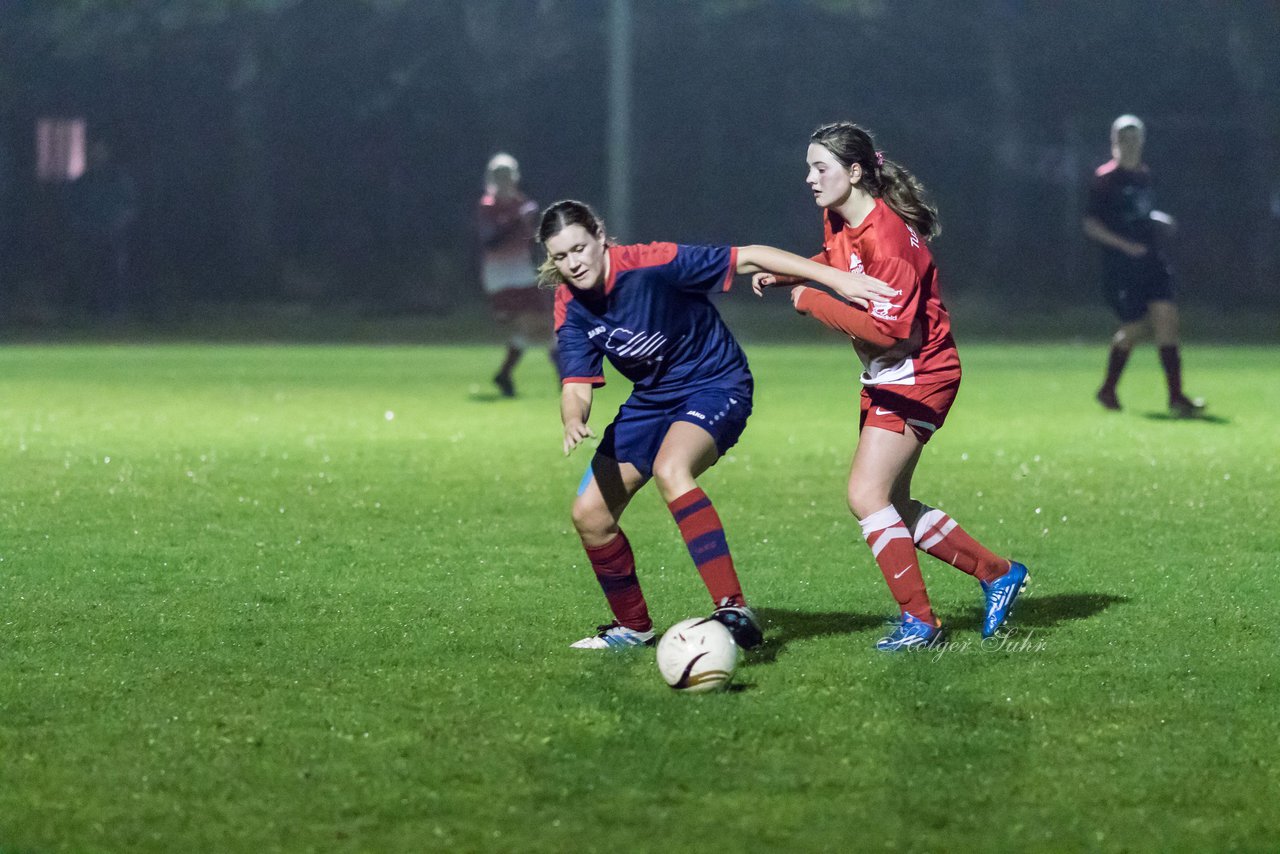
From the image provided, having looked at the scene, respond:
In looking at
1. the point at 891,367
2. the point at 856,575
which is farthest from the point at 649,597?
the point at 891,367

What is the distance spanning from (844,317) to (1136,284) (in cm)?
892

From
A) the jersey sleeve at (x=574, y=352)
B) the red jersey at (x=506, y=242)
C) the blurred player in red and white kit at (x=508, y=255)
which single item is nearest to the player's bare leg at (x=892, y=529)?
the jersey sleeve at (x=574, y=352)

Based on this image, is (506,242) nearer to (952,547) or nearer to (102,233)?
(952,547)

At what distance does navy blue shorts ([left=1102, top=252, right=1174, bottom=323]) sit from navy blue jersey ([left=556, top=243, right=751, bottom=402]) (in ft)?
27.9

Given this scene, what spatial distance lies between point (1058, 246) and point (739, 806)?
2661 centimetres

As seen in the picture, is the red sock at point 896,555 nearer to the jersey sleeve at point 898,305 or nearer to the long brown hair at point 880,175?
the jersey sleeve at point 898,305

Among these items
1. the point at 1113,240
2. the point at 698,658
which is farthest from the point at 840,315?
the point at 1113,240

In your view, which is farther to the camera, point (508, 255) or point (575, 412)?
point (508, 255)

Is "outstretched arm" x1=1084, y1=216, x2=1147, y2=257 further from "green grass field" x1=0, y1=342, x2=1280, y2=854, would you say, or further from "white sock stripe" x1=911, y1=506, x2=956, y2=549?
"white sock stripe" x1=911, y1=506, x2=956, y2=549

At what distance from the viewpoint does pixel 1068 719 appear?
5.07m

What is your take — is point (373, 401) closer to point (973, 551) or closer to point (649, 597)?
point (649, 597)

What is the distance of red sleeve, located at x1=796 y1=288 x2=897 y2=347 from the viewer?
5.66m

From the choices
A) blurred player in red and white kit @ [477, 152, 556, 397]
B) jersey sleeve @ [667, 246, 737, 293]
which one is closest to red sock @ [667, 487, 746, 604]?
jersey sleeve @ [667, 246, 737, 293]

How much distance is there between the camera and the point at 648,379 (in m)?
6.06
